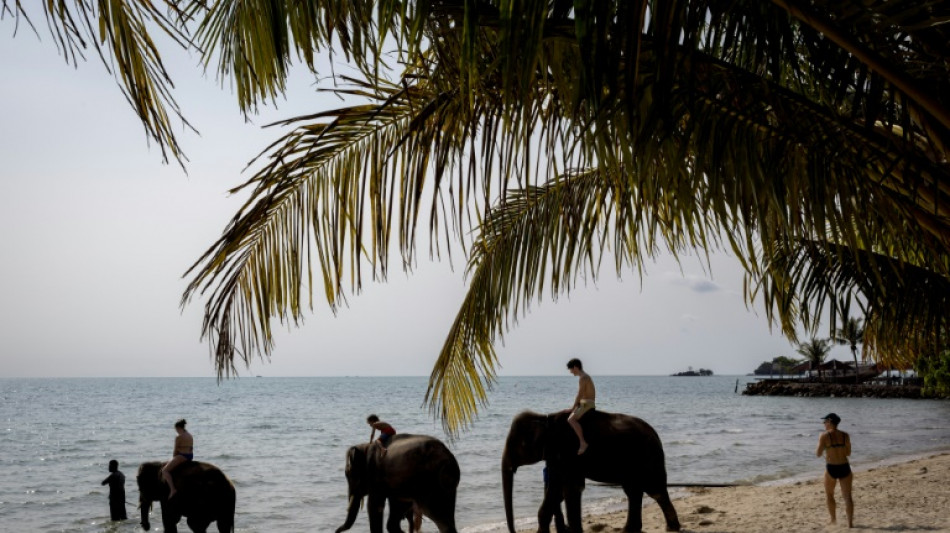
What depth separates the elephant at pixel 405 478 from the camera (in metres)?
10.1

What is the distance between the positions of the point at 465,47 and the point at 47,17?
3.22 feet

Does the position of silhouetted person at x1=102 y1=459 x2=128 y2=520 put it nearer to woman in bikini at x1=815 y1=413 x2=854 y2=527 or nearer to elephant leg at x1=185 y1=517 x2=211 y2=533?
elephant leg at x1=185 y1=517 x2=211 y2=533

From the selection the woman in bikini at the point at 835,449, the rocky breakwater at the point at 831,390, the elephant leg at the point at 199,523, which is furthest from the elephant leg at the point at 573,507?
the rocky breakwater at the point at 831,390

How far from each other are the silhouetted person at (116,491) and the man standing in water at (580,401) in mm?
8678

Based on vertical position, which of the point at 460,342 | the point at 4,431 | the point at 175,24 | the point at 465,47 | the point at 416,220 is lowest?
the point at 4,431

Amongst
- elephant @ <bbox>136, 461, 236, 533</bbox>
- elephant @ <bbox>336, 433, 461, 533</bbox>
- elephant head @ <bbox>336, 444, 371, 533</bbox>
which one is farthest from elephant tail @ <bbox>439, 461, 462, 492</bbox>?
elephant @ <bbox>136, 461, 236, 533</bbox>

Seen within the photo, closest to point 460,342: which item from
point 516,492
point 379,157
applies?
point 379,157

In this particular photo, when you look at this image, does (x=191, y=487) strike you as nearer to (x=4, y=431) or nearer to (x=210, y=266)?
(x=210, y=266)

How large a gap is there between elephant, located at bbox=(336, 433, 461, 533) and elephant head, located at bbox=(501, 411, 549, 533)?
0.84 meters

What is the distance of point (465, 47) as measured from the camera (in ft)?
7.02

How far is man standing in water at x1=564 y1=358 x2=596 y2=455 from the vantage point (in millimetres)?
10460

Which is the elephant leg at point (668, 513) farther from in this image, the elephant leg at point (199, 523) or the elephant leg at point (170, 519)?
the elephant leg at point (170, 519)

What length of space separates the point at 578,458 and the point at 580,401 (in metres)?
0.76

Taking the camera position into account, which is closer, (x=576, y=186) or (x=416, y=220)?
(x=416, y=220)
